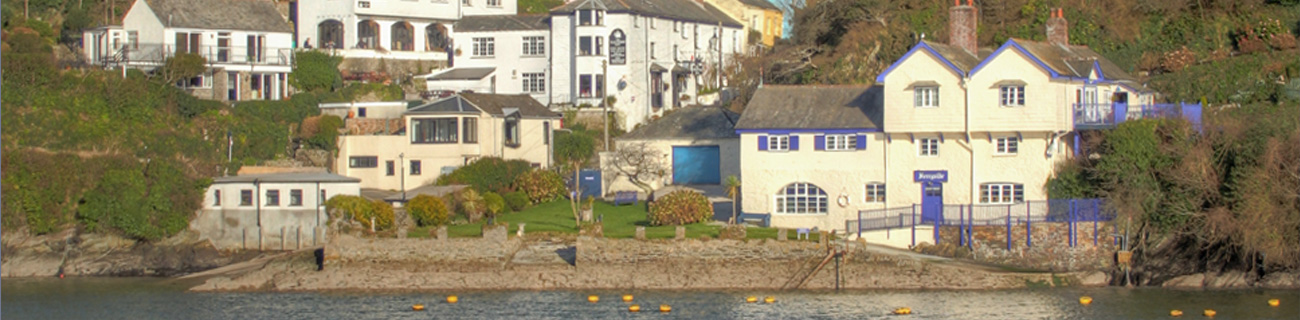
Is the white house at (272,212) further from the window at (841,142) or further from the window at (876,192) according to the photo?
the window at (876,192)

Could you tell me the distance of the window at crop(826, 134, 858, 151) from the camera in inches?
2108

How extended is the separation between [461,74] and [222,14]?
1038 centimetres

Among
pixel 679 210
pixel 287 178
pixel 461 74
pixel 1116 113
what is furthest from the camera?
pixel 461 74

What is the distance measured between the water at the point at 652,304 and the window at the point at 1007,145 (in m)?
6.50

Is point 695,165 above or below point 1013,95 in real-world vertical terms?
below

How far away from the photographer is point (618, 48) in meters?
73.6

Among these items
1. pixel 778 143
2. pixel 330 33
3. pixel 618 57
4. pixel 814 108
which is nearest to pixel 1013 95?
pixel 814 108

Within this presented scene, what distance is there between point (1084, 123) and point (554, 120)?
24644 millimetres

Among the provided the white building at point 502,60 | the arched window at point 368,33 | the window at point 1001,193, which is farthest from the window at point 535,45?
the window at point 1001,193

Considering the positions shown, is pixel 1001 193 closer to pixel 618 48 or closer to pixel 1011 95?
pixel 1011 95

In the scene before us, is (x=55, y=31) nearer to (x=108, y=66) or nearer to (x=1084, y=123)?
(x=108, y=66)

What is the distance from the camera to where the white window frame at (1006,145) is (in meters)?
52.1

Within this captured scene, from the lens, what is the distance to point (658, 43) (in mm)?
76500

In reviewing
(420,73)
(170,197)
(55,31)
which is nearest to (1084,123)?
(170,197)
